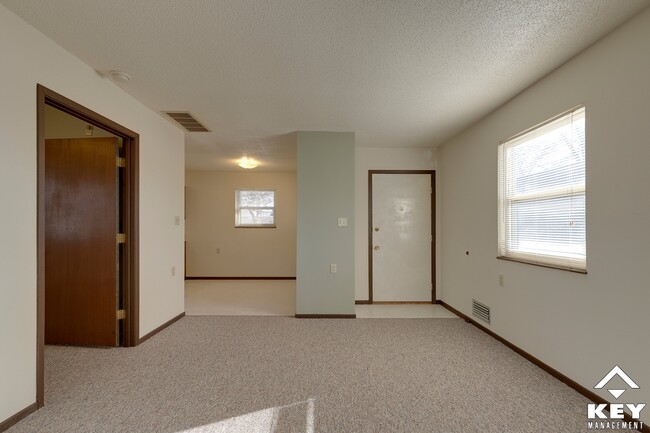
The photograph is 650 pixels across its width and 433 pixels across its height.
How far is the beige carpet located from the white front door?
1.41 m

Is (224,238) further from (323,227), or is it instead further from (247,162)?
(323,227)

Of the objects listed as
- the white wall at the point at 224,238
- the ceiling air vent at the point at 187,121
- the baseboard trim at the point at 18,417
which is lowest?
the baseboard trim at the point at 18,417

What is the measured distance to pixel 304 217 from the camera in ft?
12.7

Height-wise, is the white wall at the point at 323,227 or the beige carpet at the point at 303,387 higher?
the white wall at the point at 323,227

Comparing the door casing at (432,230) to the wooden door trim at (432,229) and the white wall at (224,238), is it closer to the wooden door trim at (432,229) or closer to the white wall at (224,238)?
the wooden door trim at (432,229)

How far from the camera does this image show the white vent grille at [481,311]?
3.34m

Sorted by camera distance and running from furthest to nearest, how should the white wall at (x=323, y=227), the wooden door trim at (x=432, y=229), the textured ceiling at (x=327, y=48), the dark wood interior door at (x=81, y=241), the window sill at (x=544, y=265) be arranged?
the wooden door trim at (x=432, y=229) → the white wall at (x=323, y=227) → the dark wood interior door at (x=81, y=241) → the window sill at (x=544, y=265) → the textured ceiling at (x=327, y=48)

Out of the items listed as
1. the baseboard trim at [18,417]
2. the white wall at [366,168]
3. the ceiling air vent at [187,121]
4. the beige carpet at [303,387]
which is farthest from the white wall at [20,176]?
the white wall at [366,168]

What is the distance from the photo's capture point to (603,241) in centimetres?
196

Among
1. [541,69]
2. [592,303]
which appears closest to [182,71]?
[541,69]

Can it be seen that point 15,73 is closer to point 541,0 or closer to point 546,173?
point 541,0

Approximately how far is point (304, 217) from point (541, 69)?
9.07ft

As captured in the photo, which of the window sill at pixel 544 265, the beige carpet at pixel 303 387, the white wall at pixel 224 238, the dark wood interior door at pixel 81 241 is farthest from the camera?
the white wall at pixel 224 238

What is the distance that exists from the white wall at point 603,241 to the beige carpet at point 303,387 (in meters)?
0.36
